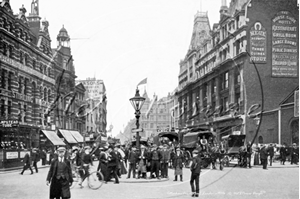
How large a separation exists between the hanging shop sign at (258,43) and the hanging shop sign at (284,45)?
0.99ft

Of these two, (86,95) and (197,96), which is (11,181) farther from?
(197,96)

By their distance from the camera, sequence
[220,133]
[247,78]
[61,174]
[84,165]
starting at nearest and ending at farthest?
[61,174] → [84,165] → [247,78] → [220,133]

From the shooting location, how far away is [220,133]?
96.3ft

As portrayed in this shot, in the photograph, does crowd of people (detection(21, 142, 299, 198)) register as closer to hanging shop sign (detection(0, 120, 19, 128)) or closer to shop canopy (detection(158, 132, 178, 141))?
hanging shop sign (detection(0, 120, 19, 128))

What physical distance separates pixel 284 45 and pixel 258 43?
36.1 inches

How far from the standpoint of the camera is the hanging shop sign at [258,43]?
12.9 m

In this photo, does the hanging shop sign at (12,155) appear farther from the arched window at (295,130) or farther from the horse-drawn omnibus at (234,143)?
the horse-drawn omnibus at (234,143)

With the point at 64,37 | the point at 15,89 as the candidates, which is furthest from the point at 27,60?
the point at 64,37

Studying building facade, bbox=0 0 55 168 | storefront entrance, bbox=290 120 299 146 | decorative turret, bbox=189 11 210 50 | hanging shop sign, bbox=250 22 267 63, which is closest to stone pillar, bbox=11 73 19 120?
building facade, bbox=0 0 55 168

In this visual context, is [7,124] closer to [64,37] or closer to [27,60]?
[27,60]

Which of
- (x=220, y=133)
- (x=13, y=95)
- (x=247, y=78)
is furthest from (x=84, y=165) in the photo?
(x=220, y=133)

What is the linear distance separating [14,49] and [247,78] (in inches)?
388

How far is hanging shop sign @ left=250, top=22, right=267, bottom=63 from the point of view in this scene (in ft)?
42.3

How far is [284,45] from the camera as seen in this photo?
13188mm
